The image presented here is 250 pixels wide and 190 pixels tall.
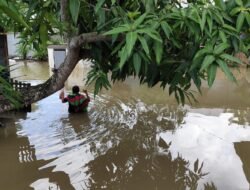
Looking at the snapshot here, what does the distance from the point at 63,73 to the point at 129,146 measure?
1784 millimetres

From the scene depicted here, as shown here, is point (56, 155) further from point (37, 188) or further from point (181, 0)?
point (181, 0)

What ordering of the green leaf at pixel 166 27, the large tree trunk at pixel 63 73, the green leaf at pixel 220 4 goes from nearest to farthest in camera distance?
1. the green leaf at pixel 166 27
2. the green leaf at pixel 220 4
3. the large tree trunk at pixel 63 73

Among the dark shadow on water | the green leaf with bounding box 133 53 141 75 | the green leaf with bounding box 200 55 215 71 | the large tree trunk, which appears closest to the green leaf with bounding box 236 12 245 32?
the green leaf with bounding box 200 55 215 71

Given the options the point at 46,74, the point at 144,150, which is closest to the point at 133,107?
the point at 144,150

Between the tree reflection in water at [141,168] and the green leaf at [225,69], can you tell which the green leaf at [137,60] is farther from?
the tree reflection in water at [141,168]

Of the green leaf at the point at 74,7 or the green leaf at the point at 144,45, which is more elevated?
the green leaf at the point at 74,7

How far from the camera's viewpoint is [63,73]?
3051 mm

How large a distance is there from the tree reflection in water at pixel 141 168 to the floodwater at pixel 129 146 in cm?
1

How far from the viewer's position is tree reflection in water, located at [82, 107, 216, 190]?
3.43 meters

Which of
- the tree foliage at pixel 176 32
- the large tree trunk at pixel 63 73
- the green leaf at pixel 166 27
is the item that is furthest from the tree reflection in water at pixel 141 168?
the green leaf at pixel 166 27

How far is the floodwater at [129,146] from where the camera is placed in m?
3.50

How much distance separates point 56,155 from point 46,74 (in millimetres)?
7114

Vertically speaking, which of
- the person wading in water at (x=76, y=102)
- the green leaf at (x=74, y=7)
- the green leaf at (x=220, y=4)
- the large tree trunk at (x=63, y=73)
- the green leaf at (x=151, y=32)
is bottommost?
the person wading in water at (x=76, y=102)

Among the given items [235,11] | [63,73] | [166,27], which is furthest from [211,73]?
[63,73]
